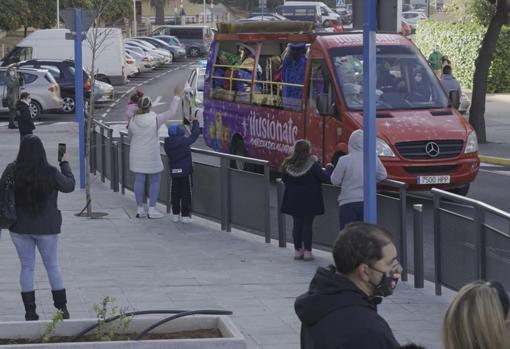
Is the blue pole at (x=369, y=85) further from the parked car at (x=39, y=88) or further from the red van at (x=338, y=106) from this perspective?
the parked car at (x=39, y=88)

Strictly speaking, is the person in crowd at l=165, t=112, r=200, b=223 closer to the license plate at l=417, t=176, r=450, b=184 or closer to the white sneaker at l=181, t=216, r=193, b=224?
the white sneaker at l=181, t=216, r=193, b=224

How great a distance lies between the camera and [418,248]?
37.0 ft

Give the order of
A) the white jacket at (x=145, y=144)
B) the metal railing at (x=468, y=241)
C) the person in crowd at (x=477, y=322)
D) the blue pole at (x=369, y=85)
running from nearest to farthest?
the person in crowd at (x=477, y=322) → the blue pole at (x=369, y=85) → the metal railing at (x=468, y=241) → the white jacket at (x=145, y=144)

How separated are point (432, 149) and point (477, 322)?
13567 mm

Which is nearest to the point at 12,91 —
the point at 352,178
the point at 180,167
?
the point at 180,167

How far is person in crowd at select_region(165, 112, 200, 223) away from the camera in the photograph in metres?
15.5

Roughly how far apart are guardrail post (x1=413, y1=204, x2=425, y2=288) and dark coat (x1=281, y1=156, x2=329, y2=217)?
1525mm

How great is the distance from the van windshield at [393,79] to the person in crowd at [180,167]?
3.14m

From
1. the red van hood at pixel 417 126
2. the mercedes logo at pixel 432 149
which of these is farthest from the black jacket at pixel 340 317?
the mercedes logo at pixel 432 149

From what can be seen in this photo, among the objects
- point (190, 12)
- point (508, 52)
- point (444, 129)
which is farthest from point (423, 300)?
point (190, 12)

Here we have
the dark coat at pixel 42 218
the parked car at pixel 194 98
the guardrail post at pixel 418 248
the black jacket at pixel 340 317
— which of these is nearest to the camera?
the black jacket at pixel 340 317

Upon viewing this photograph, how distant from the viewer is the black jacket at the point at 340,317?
14.0ft

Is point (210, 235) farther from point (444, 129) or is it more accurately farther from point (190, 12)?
point (190, 12)

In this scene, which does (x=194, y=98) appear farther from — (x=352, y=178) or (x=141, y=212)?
(x=352, y=178)
